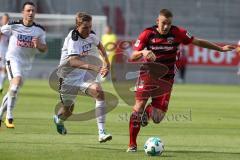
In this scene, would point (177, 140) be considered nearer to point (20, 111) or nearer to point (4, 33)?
point (4, 33)

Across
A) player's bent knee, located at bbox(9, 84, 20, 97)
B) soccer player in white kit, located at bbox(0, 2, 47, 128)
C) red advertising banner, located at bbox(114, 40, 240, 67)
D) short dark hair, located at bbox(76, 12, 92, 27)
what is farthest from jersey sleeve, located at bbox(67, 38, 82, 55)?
red advertising banner, located at bbox(114, 40, 240, 67)

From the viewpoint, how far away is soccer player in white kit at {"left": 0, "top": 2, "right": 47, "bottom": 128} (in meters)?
14.2

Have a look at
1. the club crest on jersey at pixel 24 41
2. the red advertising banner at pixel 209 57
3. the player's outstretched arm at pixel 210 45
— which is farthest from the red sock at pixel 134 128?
the red advertising banner at pixel 209 57

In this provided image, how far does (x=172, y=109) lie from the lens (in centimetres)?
2039

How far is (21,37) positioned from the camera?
14.7 m

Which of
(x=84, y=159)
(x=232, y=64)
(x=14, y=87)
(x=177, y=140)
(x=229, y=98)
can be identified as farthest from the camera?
(x=232, y=64)

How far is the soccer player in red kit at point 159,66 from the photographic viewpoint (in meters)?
11.3

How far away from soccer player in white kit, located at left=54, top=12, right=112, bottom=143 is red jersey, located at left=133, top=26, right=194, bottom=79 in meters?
0.91

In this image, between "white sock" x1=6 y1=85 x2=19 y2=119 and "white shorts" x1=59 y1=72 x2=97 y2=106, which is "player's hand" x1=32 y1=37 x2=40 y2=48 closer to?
"white sock" x1=6 y1=85 x2=19 y2=119

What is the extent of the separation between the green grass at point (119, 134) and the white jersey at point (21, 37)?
56.3 inches

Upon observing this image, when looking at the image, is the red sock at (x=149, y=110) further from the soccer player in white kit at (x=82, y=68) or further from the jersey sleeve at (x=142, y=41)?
the jersey sleeve at (x=142, y=41)

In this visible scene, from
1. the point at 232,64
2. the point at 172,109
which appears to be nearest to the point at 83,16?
the point at 172,109

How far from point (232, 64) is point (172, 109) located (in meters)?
18.3

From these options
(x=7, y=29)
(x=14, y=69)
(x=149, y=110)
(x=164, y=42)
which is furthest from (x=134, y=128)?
(x=7, y=29)
